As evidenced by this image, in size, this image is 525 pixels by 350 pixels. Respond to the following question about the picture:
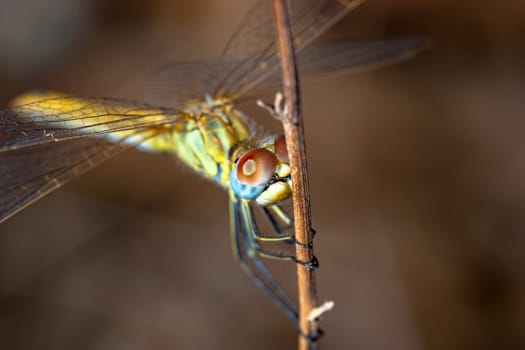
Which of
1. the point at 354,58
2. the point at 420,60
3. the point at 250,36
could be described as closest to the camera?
the point at 250,36

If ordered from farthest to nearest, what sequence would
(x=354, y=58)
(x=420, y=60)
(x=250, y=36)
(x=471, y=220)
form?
(x=420, y=60) < (x=471, y=220) < (x=354, y=58) < (x=250, y=36)

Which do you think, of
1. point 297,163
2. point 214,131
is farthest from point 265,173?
point 214,131

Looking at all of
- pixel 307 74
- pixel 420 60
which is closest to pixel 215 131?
pixel 307 74

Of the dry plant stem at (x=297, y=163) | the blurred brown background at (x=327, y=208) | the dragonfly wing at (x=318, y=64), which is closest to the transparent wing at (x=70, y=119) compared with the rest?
the dragonfly wing at (x=318, y=64)

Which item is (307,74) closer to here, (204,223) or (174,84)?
(174,84)

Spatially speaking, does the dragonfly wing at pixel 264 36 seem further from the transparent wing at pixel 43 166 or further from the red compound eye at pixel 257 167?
the red compound eye at pixel 257 167

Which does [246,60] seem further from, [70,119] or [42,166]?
[42,166]
